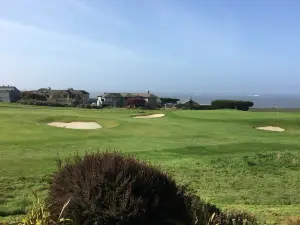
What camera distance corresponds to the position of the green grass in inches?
455

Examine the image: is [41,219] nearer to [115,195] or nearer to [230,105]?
[115,195]

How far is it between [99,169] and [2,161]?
38.3 ft

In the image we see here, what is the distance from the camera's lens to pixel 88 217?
5.55 m

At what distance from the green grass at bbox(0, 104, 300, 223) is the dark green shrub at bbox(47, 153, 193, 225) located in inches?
94.3

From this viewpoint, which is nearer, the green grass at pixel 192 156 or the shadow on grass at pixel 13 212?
the shadow on grass at pixel 13 212

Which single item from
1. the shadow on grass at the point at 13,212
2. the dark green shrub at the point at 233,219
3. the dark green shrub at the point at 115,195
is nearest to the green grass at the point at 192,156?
the shadow on grass at the point at 13,212

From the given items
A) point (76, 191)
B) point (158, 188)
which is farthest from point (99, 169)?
point (158, 188)

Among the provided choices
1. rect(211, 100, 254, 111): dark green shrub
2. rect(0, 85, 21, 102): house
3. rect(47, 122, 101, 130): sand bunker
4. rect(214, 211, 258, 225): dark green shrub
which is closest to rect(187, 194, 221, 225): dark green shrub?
rect(214, 211, 258, 225): dark green shrub

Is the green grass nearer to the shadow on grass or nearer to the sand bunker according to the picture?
the shadow on grass

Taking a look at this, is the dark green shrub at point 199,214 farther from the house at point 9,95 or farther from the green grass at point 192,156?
the house at point 9,95

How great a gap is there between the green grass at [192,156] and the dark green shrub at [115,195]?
2.40 m

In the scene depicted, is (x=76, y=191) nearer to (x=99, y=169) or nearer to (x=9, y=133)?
(x=99, y=169)

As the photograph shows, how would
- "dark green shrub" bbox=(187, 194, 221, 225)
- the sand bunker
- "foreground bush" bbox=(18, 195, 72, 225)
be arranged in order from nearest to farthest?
"foreground bush" bbox=(18, 195, 72, 225) < "dark green shrub" bbox=(187, 194, 221, 225) < the sand bunker

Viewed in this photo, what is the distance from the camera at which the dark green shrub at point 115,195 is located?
5.53 metres
